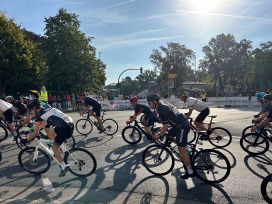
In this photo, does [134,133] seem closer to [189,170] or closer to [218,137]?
[218,137]

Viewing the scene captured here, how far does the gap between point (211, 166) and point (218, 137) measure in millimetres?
3522

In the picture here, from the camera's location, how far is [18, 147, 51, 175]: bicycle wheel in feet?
22.2

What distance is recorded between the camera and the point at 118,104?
96.7 feet

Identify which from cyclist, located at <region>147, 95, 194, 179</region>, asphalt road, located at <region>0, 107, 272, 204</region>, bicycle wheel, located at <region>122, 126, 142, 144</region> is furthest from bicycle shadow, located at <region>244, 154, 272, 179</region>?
bicycle wheel, located at <region>122, 126, 142, 144</region>

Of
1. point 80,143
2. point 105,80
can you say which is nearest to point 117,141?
point 80,143

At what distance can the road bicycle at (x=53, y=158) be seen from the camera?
21.2 ft

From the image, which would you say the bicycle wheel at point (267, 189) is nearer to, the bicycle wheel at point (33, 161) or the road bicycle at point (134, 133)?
the bicycle wheel at point (33, 161)

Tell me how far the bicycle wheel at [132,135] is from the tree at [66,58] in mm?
25617

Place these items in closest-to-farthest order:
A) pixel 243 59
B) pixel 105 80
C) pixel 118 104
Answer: pixel 118 104 < pixel 105 80 < pixel 243 59

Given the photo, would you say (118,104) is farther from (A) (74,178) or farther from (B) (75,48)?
(A) (74,178)

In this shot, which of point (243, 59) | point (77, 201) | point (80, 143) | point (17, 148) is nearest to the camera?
point (77, 201)

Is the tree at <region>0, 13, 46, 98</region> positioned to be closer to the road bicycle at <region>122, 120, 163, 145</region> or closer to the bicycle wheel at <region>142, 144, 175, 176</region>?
the road bicycle at <region>122, 120, 163, 145</region>

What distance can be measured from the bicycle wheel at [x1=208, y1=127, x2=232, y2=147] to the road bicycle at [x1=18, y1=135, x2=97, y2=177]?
453 centimetres

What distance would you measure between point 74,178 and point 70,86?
30263 mm
